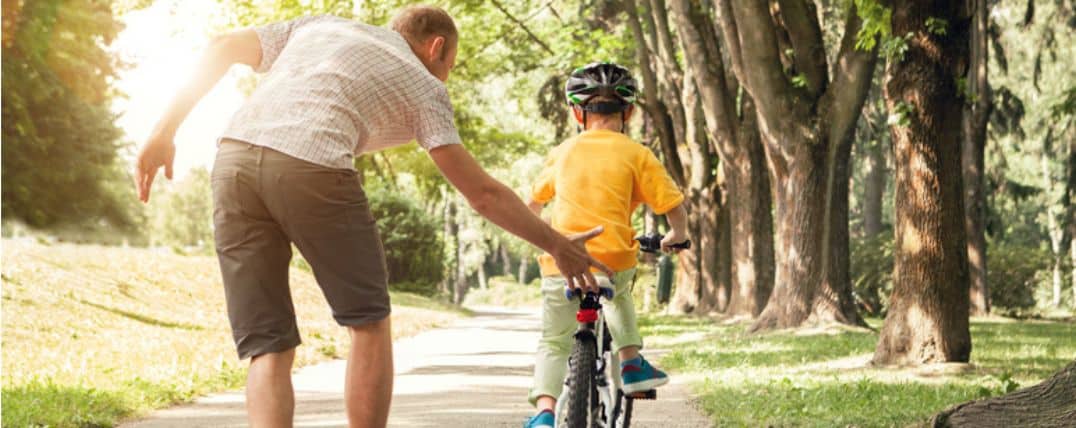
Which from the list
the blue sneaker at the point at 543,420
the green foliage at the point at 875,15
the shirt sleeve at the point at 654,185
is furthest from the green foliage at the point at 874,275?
the blue sneaker at the point at 543,420

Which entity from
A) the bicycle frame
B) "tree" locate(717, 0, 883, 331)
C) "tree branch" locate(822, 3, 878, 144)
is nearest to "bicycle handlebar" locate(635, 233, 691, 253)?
the bicycle frame

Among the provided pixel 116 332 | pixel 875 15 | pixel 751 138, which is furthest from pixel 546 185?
pixel 751 138

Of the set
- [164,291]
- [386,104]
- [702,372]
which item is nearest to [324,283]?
[386,104]

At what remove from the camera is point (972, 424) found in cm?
557

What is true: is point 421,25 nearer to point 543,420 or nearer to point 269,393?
point 269,393

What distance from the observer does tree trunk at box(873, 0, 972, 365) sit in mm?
11297

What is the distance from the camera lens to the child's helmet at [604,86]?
5.71 m

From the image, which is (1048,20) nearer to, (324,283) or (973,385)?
(973,385)

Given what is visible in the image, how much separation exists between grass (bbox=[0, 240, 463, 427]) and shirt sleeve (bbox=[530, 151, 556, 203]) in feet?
10.8

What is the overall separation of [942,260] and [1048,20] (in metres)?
21.7

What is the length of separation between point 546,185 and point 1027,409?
215cm

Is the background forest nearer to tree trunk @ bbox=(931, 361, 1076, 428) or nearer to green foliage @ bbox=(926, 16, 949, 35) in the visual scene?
green foliage @ bbox=(926, 16, 949, 35)

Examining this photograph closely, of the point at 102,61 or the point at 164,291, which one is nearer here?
the point at 164,291

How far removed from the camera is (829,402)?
8430 mm
